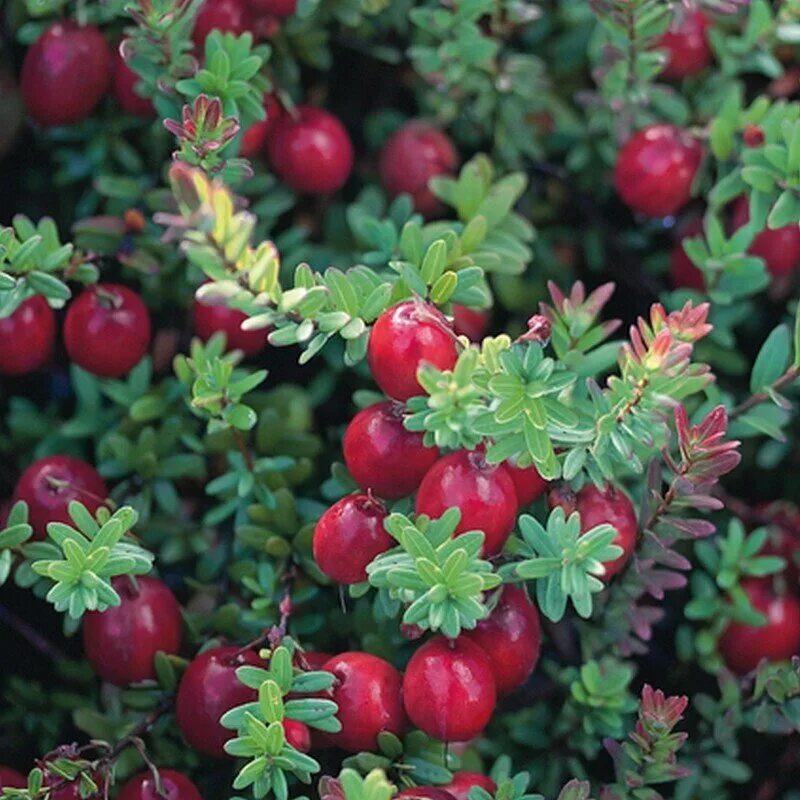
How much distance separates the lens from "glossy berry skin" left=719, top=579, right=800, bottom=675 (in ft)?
4.30

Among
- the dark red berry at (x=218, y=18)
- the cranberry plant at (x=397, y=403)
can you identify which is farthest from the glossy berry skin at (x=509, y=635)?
the dark red berry at (x=218, y=18)

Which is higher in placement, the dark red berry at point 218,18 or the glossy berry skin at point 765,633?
the dark red berry at point 218,18

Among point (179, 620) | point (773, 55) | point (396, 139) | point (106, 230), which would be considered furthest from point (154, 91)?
point (773, 55)

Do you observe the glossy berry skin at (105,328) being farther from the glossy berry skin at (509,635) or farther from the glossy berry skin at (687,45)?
the glossy berry skin at (687,45)

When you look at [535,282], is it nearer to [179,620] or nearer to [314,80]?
[314,80]

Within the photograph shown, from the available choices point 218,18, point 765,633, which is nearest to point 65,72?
point 218,18

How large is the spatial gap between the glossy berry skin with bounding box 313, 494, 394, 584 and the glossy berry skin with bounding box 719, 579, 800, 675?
1.63 ft

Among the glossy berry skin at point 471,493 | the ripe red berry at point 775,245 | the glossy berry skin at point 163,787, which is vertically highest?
the glossy berry skin at point 471,493

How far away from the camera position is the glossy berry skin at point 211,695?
1.05 meters

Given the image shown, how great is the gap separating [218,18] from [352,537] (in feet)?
1.91

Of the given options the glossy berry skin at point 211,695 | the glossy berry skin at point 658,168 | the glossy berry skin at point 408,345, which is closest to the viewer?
the glossy berry skin at point 408,345

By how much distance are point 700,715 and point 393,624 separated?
375mm

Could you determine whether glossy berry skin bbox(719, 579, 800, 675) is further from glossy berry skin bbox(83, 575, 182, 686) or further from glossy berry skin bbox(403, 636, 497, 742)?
glossy berry skin bbox(83, 575, 182, 686)

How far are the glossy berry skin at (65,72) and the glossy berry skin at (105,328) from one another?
0.23 meters
